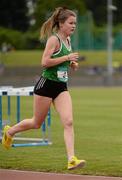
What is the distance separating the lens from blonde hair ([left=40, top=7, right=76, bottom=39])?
30.0 feet

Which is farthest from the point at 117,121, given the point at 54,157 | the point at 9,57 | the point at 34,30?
the point at 34,30

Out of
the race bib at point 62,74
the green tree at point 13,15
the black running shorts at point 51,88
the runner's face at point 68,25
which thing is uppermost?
the green tree at point 13,15

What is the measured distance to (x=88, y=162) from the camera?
32.7ft

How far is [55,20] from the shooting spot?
9.19 meters

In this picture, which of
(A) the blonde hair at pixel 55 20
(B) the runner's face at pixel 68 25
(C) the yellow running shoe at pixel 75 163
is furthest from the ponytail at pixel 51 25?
(C) the yellow running shoe at pixel 75 163

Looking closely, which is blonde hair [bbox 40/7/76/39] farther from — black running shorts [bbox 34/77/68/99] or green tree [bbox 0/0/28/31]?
green tree [bbox 0/0/28/31]

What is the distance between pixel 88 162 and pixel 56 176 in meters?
1.33

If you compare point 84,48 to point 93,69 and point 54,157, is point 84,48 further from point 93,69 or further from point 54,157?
point 54,157

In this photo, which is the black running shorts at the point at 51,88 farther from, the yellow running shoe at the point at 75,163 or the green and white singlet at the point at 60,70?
the yellow running shoe at the point at 75,163

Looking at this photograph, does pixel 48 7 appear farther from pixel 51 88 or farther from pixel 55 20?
pixel 51 88

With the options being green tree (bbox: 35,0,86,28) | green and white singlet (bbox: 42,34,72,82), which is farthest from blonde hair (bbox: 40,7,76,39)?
green tree (bbox: 35,0,86,28)

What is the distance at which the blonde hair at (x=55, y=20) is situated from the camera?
30.0 feet

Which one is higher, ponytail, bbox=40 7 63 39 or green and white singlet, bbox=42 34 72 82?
ponytail, bbox=40 7 63 39

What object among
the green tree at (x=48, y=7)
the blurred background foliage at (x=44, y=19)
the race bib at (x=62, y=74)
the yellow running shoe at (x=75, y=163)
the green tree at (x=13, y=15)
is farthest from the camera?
the green tree at (x=13, y=15)
